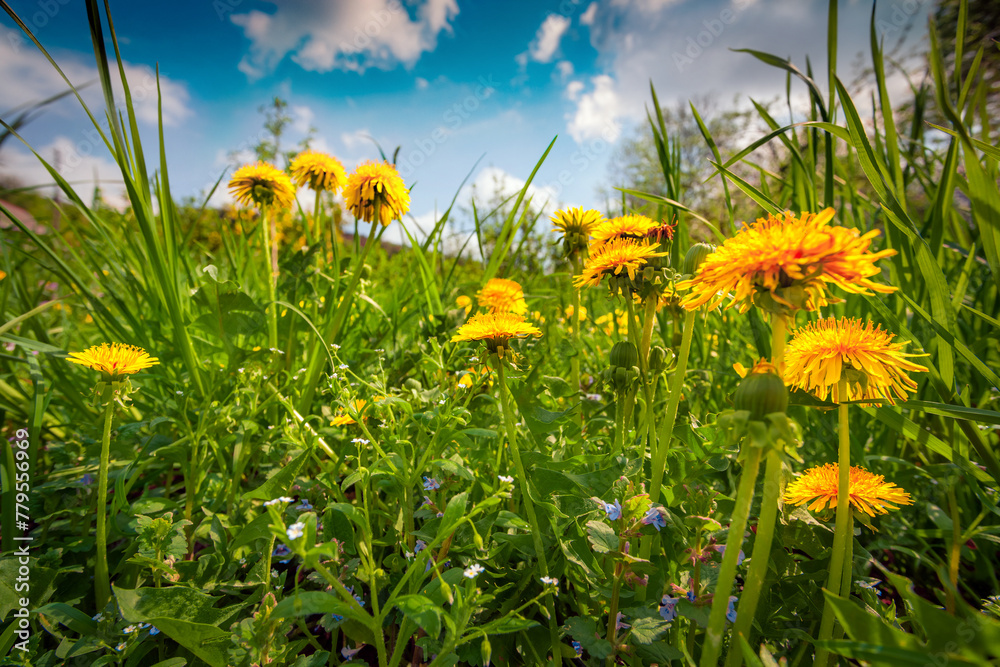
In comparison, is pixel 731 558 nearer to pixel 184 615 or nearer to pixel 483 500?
pixel 483 500

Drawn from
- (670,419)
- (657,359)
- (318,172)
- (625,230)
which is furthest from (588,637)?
(318,172)

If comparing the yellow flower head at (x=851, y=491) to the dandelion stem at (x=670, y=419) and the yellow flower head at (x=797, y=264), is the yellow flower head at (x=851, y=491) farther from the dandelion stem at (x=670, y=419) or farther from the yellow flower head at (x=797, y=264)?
the yellow flower head at (x=797, y=264)

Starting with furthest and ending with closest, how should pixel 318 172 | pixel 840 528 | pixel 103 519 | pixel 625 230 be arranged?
pixel 318 172, pixel 625 230, pixel 103 519, pixel 840 528

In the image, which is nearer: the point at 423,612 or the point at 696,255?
the point at 423,612

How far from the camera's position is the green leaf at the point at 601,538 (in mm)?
648

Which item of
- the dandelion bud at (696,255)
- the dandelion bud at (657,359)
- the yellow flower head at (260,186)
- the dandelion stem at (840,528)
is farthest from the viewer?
the yellow flower head at (260,186)

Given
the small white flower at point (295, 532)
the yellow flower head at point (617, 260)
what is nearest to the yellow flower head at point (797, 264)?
the yellow flower head at point (617, 260)

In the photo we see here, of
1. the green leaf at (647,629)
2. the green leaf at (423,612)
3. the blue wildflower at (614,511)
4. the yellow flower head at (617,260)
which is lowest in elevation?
the green leaf at (647,629)

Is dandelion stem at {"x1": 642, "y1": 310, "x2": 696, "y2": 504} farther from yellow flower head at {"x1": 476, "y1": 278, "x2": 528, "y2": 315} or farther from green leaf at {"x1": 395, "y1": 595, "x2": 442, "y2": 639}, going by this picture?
yellow flower head at {"x1": 476, "y1": 278, "x2": 528, "y2": 315}

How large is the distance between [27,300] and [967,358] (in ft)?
8.51

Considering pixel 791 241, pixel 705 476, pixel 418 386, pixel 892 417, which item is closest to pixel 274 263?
pixel 418 386

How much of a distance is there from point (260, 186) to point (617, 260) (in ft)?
4.86

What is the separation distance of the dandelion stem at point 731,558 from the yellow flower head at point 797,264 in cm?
18

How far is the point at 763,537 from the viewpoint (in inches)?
22.0
